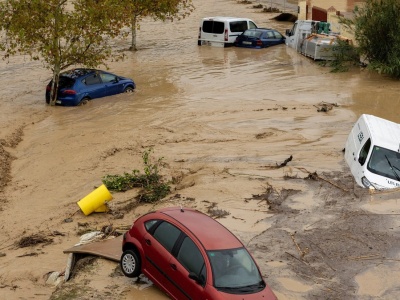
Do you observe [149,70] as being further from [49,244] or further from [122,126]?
[49,244]

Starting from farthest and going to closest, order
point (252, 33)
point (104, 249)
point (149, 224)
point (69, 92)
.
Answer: point (252, 33) < point (69, 92) < point (104, 249) < point (149, 224)

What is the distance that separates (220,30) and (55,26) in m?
13.4

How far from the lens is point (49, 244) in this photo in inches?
521

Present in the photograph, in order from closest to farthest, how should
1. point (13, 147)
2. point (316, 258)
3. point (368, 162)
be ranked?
point (316, 258) < point (368, 162) < point (13, 147)

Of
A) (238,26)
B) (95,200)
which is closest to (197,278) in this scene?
(95,200)

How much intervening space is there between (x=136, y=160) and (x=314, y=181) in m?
4.74

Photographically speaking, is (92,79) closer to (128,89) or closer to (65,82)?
(65,82)

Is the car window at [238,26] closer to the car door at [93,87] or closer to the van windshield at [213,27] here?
the van windshield at [213,27]

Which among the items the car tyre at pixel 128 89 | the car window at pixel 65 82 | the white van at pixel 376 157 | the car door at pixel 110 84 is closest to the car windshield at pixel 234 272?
the white van at pixel 376 157

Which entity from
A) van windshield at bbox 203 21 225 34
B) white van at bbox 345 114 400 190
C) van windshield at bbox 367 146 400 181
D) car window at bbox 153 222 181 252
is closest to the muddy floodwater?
white van at bbox 345 114 400 190

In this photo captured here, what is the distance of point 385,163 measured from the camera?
15.4 meters

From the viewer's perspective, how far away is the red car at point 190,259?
957 cm

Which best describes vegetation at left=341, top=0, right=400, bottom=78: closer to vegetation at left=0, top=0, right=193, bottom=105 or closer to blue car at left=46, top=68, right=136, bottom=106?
vegetation at left=0, top=0, right=193, bottom=105

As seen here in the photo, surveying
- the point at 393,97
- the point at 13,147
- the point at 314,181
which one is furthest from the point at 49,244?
the point at 393,97
